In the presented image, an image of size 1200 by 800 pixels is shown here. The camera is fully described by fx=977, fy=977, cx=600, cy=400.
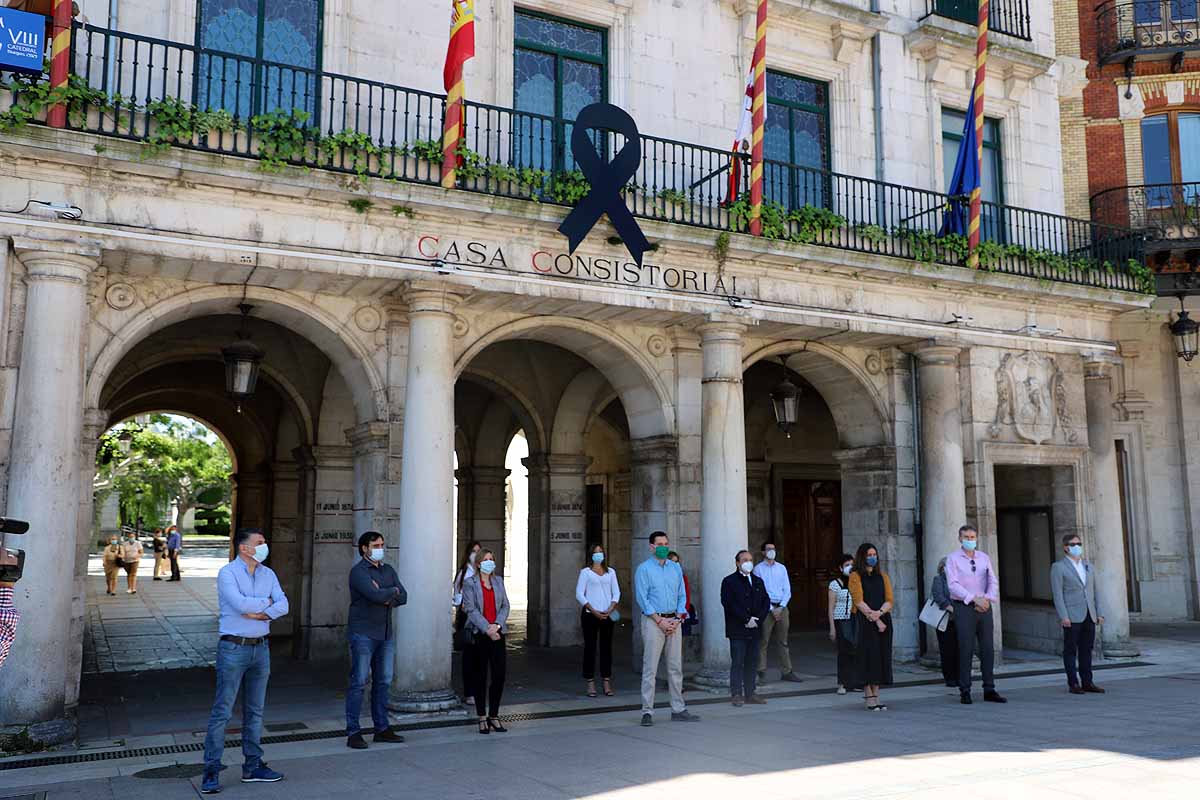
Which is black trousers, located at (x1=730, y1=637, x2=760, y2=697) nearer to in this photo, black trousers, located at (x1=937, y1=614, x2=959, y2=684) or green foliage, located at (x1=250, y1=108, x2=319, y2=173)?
black trousers, located at (x1=937, y1=614, x2=959, y2=684)

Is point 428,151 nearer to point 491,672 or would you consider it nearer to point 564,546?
point 491,672

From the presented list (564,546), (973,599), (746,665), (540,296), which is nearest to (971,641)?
(973,599)

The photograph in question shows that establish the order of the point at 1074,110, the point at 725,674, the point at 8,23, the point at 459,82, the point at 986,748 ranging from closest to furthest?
the point at 986,748
the point at 8,23
the point at 459,82
the point at 725,674
the point at 1074,110

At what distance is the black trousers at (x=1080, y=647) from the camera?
36.6 feet

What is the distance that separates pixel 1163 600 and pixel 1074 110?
9641 millimetres

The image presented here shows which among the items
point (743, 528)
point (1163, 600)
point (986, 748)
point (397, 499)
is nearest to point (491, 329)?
point (397, 499)

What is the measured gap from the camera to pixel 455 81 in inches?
404

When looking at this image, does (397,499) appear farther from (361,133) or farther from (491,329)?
(361,133)

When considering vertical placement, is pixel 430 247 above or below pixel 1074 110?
below

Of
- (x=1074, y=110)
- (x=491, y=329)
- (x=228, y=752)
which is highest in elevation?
(x=1074, y=110)

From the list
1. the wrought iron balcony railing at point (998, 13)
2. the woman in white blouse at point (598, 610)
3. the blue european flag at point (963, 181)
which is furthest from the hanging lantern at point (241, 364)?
the wrought iron balcony railing at point (998, 13)

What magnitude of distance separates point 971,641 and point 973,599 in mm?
462

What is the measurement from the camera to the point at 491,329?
458 inches

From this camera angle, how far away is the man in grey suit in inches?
440
